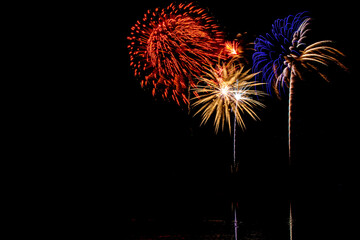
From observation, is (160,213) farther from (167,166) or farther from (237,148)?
(237,148)

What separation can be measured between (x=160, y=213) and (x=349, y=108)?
2300 inches

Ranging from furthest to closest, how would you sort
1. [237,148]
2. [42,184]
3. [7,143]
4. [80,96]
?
[237,148], [80,96], [7,143], [42,184]

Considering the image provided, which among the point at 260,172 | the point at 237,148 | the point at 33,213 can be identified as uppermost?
the point at 237,148

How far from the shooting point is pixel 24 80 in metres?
44.7

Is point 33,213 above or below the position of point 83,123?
below

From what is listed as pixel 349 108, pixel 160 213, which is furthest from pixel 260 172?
pixel 349 108

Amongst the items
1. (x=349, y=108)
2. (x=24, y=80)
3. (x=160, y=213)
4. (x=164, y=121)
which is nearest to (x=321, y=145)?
(x=349, y=108)

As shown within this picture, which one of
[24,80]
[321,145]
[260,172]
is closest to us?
[260,172]

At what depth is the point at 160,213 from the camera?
14.1 m

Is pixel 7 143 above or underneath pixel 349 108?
underneath

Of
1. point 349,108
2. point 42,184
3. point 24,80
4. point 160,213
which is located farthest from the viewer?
point 349,108

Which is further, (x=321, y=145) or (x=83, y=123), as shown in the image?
(x=321, y=145)

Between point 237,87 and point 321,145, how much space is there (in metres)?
35.2

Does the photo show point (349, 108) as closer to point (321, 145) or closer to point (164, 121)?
point (321, 145)
